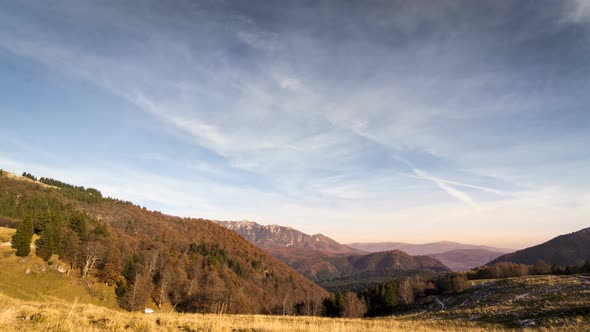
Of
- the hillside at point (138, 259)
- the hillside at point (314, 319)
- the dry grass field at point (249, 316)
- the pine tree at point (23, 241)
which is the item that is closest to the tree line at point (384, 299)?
the hillside at point (138, 259)

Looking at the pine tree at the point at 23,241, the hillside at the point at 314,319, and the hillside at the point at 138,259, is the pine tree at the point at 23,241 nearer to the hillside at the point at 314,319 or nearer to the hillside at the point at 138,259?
the hillside at the point at 138,259

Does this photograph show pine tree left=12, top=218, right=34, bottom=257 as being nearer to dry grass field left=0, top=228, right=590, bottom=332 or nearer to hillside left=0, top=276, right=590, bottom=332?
dry grass field left=0, top=228, right=590, bottom=332

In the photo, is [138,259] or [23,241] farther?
[138,259]

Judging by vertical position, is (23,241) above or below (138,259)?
above

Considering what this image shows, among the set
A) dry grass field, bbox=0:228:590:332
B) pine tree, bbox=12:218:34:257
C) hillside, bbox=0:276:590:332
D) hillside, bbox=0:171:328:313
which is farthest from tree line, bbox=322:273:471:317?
pine tree, bbox=12:218:34:257

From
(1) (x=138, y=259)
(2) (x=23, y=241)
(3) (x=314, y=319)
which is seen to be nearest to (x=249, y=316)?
(3) (x=314, y=319)

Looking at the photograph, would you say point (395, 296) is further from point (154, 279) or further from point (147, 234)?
point (147, 234)

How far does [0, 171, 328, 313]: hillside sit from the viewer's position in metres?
87.5

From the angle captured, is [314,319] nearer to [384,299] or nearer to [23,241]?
[23,241]

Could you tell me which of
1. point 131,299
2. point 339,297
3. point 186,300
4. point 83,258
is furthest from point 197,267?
point 339,297

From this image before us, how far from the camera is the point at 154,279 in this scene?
115 m

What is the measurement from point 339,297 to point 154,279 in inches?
2980

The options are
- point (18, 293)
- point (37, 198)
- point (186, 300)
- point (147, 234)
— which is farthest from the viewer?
point (147, 234)

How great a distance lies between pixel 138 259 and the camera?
11456 centimetres
